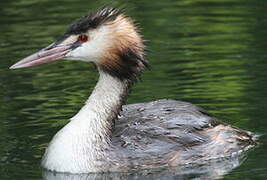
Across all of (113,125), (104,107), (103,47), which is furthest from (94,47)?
(113,125)

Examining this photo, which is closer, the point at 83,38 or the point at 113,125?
the point at 83,38

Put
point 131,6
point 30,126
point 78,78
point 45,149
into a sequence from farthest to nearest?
point 131,6 < point 78,78 < point 30,126 < point 45,149

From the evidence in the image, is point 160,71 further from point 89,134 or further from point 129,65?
point 89,134

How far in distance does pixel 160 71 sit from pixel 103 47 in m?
3.73

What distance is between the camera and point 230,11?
1875 cm

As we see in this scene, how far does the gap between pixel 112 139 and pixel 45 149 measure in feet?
3.75

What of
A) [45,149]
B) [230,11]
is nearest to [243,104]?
[45,149]

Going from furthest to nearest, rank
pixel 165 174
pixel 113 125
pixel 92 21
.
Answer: pixel 113 125 → pixel 92 21 → pixel 165 174

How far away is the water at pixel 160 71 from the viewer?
12.4 meters

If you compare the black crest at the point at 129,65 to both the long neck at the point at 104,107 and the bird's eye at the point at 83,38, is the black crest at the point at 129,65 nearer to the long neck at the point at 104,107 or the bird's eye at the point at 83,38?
the long neck at the point at 104,107

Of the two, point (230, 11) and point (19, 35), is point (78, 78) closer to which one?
point (19, 35)

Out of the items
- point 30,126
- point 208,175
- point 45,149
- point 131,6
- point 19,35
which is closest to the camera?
point 208,175

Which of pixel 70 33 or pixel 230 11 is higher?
pixel 70 33

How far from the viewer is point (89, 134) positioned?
37.4ft
